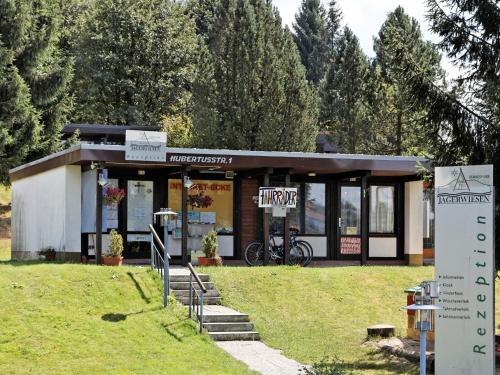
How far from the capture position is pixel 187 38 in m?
46.6

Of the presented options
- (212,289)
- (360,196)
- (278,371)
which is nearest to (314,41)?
(360,196)

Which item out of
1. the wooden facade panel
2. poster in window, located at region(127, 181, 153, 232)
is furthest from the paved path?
the wooden facade panel

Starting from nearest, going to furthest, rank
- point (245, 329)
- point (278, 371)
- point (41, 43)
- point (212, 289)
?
point (278, 371) → point (245, 329) → point (212, 289) → point (41, 43)

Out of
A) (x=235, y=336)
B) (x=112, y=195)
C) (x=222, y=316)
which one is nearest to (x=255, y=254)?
(x=112, y=195)

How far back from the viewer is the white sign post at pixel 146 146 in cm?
1942

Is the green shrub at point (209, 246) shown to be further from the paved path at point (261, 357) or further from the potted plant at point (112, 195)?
the paved path at point (261, 357)

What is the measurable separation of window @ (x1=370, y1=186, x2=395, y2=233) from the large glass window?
1.49 m

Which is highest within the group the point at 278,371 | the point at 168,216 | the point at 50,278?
the point at 168,216

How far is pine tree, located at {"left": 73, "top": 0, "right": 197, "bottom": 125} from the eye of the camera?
4256 centimetres

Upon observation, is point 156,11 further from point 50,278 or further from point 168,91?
point 50,278

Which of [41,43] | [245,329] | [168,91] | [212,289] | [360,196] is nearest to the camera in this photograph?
[245,329]

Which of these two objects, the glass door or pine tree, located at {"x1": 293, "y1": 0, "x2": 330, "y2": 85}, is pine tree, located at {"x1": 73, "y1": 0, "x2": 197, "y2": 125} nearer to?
the glass door

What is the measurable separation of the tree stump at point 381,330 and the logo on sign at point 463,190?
4227 mm

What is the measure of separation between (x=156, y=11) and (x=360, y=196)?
2536cm
